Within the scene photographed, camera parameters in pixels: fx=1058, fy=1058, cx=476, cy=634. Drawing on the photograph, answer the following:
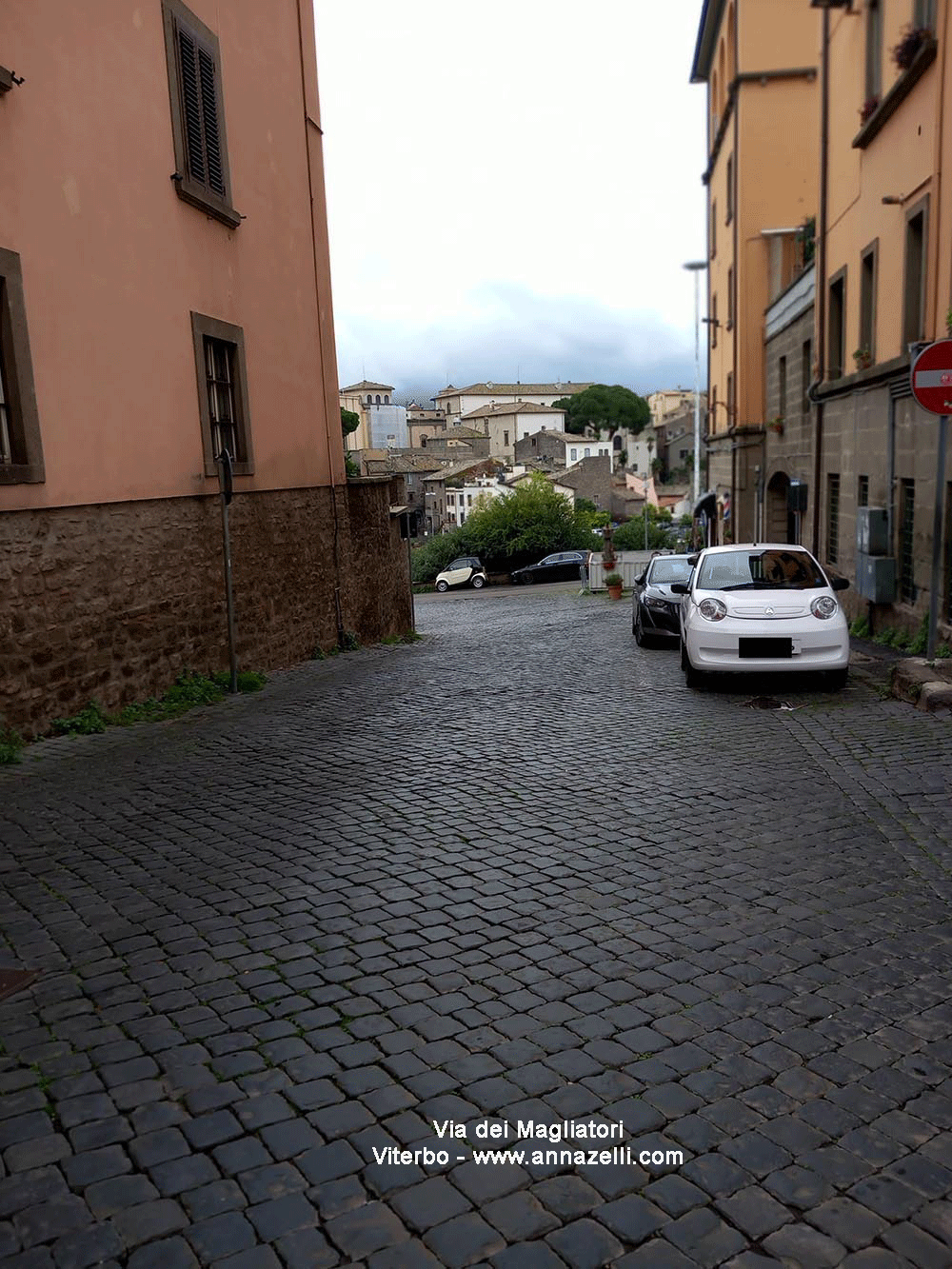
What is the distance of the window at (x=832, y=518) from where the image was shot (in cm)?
1741

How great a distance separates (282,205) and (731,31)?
17989 millimetres

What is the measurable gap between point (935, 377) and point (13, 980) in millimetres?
8006

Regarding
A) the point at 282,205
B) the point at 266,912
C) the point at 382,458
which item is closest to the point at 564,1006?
the point at 266,912

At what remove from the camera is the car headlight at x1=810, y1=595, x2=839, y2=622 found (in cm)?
1015

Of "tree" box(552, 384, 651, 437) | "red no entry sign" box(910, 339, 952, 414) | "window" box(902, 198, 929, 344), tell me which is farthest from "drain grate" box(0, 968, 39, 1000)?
"tree" box(552, 384, 651, 437)

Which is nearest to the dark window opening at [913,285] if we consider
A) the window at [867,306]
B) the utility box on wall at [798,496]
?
the window at [867,306]

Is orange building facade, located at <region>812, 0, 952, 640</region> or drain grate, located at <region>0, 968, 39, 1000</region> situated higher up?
orange building facade, located at <region>812, 0, 952, 640</region>

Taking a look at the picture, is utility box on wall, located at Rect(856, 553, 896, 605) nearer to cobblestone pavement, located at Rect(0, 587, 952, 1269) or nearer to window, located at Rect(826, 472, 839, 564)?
window, located at Rect(826, 472, 839, 564)

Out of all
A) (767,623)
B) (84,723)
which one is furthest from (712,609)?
(84,723)

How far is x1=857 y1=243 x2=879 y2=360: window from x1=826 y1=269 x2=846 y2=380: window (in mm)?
1428

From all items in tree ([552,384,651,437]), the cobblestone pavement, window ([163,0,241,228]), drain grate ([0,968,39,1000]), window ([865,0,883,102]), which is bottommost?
the cobblestone pavement

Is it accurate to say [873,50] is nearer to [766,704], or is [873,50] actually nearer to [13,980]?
[766,704]

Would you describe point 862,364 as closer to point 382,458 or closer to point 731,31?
point 731,31

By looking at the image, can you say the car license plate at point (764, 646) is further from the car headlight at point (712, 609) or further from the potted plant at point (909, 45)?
the potted plant at point (909, 45)
